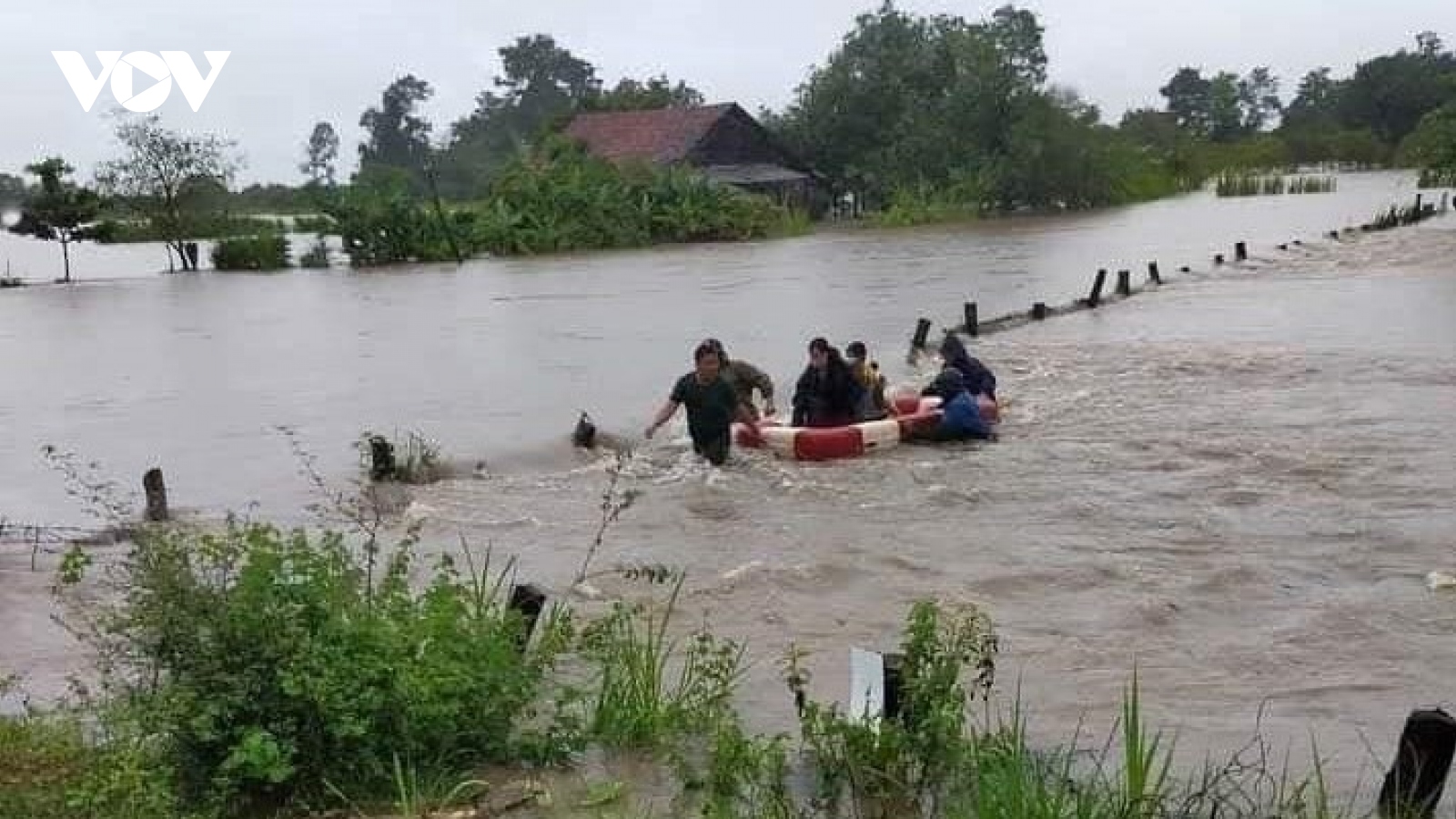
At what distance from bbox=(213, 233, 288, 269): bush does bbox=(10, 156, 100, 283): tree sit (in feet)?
12.8

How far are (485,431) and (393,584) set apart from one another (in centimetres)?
1056

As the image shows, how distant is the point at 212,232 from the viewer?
47.6m

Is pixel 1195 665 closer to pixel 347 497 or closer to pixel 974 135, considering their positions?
pixel 347 497

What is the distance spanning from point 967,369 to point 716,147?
4052 centimetres

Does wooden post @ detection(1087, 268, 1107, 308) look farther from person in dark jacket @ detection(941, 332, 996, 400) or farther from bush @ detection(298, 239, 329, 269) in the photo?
bush @ detection(298, 239, 329, 269)

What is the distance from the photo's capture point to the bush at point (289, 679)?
205 inches

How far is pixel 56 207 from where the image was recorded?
41406 mm

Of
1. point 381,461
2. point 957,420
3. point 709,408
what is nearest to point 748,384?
point 709,408

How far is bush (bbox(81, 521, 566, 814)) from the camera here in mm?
5211

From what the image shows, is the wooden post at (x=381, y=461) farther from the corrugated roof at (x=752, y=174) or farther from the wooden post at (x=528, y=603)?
the corrugated roof at (x=752, y=174)

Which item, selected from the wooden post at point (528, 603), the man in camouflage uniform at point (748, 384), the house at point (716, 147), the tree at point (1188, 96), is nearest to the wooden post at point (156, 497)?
the man in camouflage uniform at point (748, 384)

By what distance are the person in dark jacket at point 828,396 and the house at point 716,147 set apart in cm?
3878

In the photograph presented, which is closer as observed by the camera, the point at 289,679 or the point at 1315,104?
the point at 289,679

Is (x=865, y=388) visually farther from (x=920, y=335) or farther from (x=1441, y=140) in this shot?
(x=1441, y=140)
